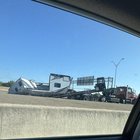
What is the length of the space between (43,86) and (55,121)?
79cm

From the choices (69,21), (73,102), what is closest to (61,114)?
(73,102)

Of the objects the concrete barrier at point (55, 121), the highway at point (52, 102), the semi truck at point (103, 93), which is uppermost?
the semi truck at point (103, 93)

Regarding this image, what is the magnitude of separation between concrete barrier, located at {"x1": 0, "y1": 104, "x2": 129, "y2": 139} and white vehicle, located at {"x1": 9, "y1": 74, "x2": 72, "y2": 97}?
179 mm

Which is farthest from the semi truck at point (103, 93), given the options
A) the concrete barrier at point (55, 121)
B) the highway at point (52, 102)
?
the concrete barrier at point (55, 121)

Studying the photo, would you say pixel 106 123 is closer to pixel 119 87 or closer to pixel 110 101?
pixel 110 101

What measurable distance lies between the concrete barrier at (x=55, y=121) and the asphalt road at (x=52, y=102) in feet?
0.18

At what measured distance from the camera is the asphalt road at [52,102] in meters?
5.11

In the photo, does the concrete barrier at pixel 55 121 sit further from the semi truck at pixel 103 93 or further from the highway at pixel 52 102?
the semi truck at pixel 103 93

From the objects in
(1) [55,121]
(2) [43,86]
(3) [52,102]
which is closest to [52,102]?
(3) [52,102]

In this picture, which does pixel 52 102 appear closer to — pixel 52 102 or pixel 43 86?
pixel 52 102

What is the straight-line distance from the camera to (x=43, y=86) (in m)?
4.77

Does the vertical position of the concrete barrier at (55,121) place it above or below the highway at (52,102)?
below

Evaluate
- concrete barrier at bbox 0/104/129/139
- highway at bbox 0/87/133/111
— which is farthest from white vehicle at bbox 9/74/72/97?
concrete barrier at bbox 0/104/129/139

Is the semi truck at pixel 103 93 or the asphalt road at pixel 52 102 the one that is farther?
the asphalt road at pixel 52 102
